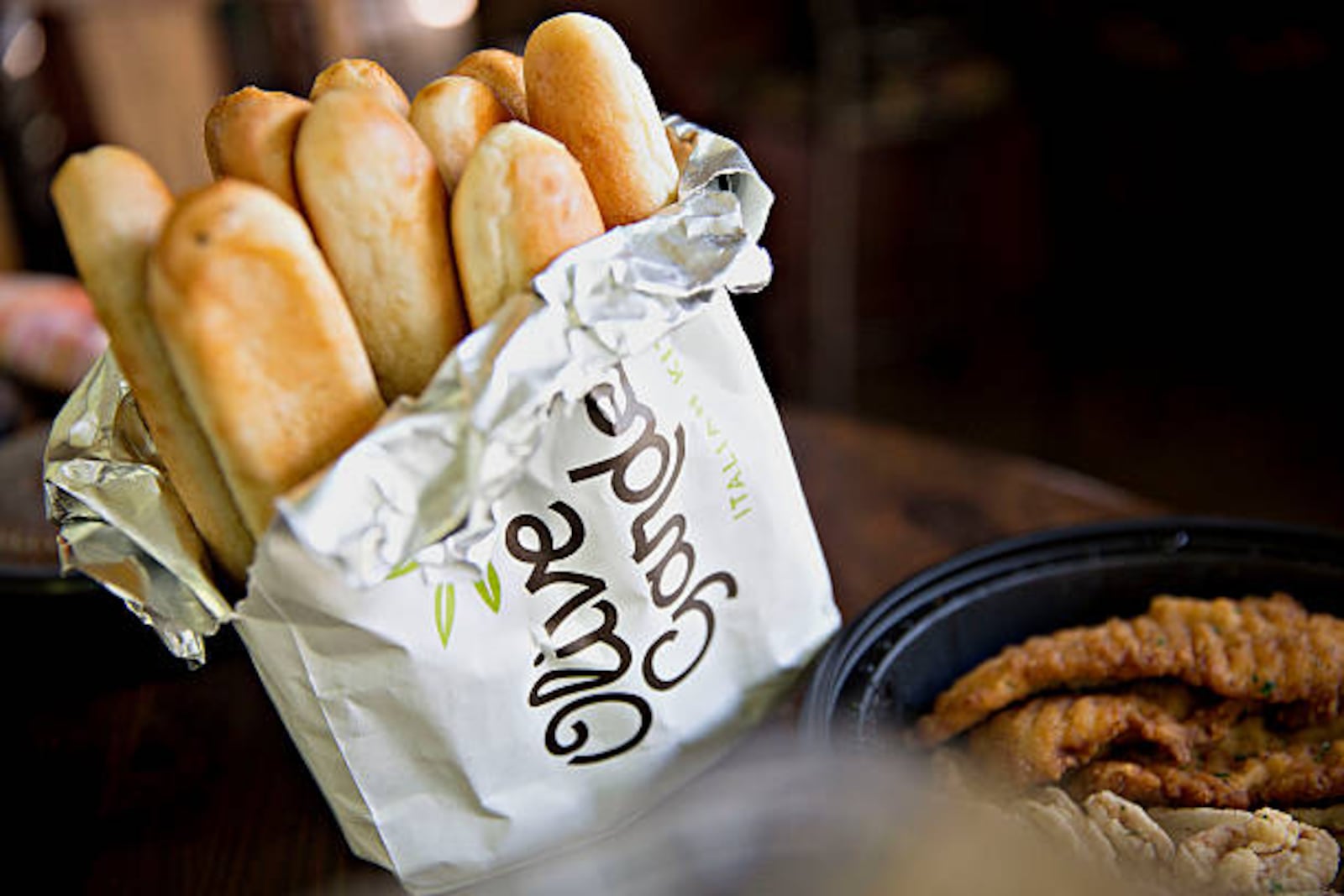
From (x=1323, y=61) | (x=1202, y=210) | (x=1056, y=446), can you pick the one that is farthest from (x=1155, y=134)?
(x=1056, y=446)

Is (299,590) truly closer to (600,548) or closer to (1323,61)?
(600,548)

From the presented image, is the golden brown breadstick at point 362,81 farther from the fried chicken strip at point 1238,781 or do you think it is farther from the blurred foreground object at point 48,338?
the blurred foreground object at point 48,338

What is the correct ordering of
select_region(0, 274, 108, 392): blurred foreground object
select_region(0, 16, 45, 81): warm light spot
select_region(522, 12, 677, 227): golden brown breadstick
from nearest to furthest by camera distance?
select_region(522, 12, 677, 227): golden brown breadstick → select_region(0, 274, 108, 392): blurred foreground object → select_region(0, 16, 45, 81): warm light spot

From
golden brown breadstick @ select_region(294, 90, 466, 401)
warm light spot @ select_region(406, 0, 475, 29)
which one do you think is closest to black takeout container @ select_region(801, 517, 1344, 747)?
golden brown breadstick @ select_region(294, 90, 466, 401)

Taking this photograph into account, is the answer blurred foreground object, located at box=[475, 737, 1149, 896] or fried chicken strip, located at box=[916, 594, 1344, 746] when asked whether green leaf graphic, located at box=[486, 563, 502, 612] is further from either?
fried chicken strip, located at box=[916, 594, 1344, 746]

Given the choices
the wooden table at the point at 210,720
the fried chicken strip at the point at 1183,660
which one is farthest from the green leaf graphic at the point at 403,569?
the fried chicken strip at the point at 1183,660
